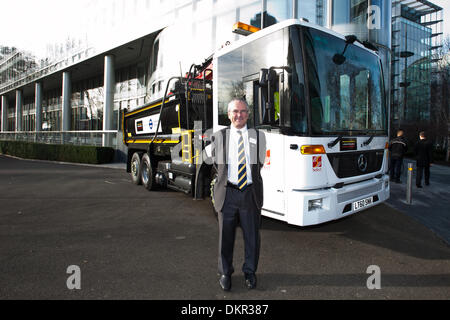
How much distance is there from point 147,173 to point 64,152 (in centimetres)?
1419

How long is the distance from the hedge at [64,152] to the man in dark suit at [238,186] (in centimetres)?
1695

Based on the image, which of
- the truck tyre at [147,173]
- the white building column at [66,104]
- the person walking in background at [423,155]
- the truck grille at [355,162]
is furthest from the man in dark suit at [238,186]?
the white building column at [66,104]

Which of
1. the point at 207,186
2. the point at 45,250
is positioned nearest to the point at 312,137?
the point at 207,186

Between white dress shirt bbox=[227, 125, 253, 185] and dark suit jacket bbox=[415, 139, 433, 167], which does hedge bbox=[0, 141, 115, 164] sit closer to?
dark suit jacket bbox=[415, 139, 433, 167]

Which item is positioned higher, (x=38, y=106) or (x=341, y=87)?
(x=38, y=106)

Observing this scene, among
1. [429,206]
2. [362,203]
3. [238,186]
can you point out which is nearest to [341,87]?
[362,203]

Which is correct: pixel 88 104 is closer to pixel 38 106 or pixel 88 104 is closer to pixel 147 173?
pixel 38 106

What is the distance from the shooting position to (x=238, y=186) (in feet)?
9.78

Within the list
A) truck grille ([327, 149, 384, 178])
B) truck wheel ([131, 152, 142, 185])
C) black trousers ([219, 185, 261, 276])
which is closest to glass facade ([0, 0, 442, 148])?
truck grille ([327, 149, 384, 178])

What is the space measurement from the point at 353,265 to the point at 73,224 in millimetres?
4423

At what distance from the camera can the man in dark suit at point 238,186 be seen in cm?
298

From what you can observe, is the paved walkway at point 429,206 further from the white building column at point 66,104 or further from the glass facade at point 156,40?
the white building column at point 66,104

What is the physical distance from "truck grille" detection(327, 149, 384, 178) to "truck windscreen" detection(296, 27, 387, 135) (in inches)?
12.1
